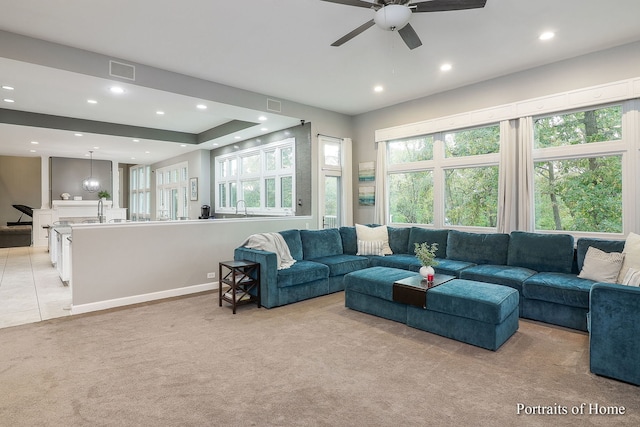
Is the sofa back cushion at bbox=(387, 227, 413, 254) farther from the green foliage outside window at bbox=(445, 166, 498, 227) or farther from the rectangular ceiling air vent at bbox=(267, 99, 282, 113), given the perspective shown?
the rectangular ceiling air vent at bbox=(267, 99, 282, 113)

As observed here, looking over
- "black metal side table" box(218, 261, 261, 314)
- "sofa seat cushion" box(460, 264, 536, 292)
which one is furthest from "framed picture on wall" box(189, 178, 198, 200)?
"sofa seat cushion" box(460, 264, 536, 292)

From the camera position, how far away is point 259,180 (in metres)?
7.85

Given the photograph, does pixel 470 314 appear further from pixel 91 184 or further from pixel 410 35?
pixel 91 184

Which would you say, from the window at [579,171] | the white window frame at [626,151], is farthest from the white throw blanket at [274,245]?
the white window frame at [626,151]

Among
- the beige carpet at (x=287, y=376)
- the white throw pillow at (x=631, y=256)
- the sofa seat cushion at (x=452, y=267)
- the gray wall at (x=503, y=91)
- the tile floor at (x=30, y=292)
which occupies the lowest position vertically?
the beige carpet at (x=287, y=376)

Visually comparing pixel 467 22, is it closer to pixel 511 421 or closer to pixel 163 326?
pixel 511 421

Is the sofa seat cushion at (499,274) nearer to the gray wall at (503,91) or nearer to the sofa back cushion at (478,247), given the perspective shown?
the sofa back cushion at (478,247)

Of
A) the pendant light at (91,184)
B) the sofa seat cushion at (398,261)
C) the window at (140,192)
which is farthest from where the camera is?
the window at (140,192)

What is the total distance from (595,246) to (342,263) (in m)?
3.07

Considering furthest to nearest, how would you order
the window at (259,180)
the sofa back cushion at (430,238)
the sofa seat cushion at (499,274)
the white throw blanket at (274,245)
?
the window at (259,180)
the sofa back cushion at (430,238)
the white throw blanket at (274,245)
the sofa seat cushion at (499,274)

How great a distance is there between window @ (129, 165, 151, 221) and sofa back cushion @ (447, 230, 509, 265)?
464 inches

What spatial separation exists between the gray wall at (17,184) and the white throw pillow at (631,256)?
14802 mm

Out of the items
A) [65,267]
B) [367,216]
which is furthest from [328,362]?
[65,267]

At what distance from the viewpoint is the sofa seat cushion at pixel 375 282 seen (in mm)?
3678
